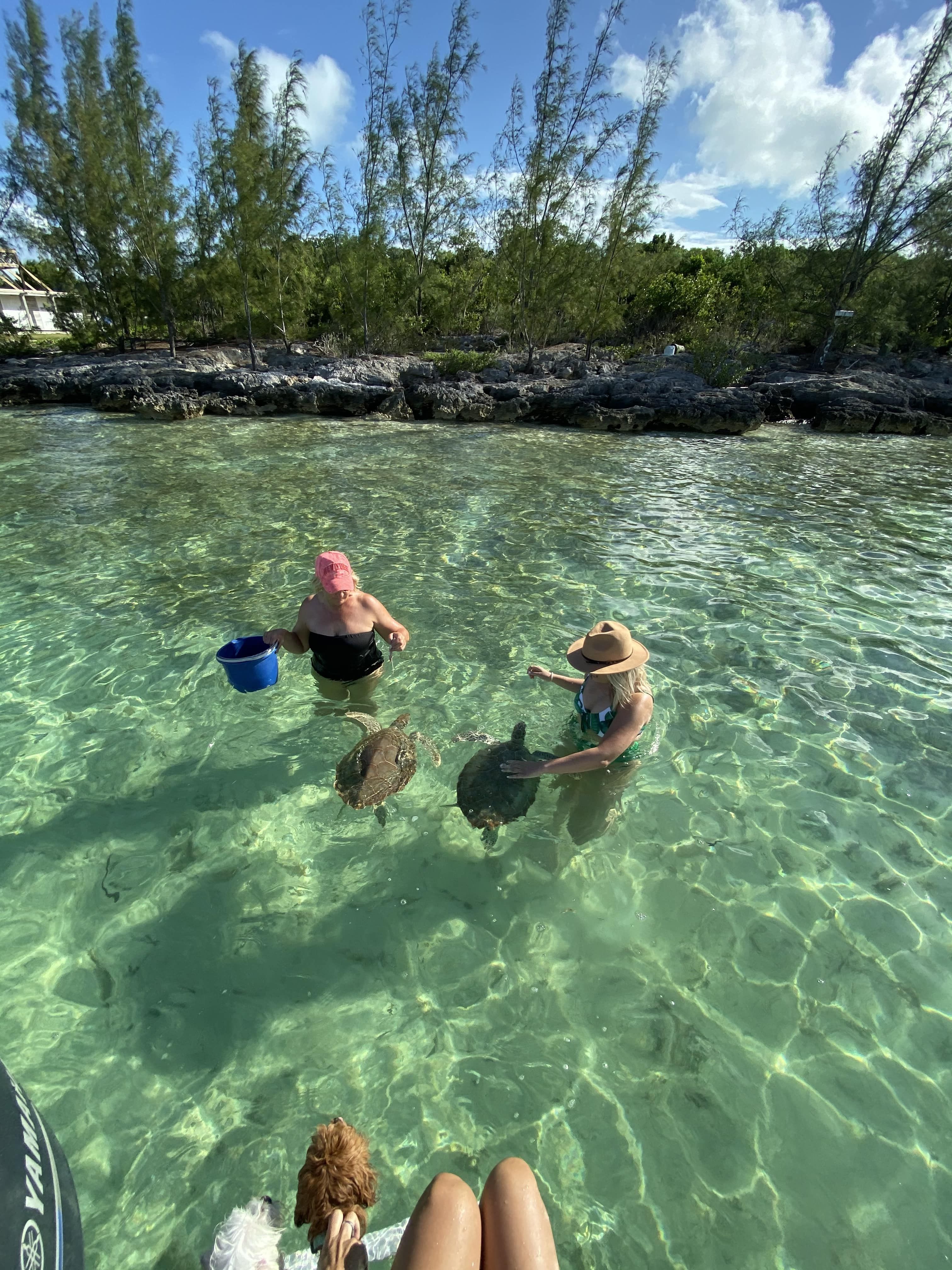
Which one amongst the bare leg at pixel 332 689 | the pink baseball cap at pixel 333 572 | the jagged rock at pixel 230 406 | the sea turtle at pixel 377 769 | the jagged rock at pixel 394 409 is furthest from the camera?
the jagged rock at pixel 394 409

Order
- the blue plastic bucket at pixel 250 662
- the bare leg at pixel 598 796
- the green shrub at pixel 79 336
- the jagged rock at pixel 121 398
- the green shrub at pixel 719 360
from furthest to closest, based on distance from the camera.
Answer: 1. the green shrub at pixel 79 336
2. the green shrub at pixel 719 360
3. the jagged rock at pixel 121 398
4. the blue plastic bucket at pixel 250 662
5. the bare leg at pixel 598 796

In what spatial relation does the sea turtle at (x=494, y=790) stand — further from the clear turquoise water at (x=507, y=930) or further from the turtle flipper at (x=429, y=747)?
the turtle flipper at (x=429, y=747)

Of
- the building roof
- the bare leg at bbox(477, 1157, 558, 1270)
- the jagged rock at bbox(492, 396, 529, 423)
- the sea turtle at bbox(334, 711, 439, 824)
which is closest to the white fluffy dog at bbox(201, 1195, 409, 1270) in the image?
the bare leg at bbox(477, 1157, 558, 1270)

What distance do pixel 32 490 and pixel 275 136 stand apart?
66.6 ft

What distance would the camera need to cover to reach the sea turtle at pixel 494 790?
332cm

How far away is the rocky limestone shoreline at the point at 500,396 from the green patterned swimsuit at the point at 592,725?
15816mm

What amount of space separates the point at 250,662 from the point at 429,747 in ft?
4.65

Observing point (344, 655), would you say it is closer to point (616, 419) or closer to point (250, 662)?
point (250, 662)

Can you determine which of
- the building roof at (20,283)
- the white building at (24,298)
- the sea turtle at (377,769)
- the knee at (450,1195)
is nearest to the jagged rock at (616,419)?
the sea turtle at (377,769)

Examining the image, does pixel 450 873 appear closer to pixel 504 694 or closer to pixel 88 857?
pixel 504 694

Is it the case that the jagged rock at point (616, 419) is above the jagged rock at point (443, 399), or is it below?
below

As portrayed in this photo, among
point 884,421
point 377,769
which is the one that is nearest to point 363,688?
point 377,769

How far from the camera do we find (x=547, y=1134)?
2416 millimetres

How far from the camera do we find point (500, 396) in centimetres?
1958
